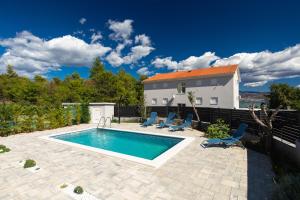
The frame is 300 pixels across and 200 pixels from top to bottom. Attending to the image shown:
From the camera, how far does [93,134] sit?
1300 cm

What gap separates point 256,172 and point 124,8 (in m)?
16.7

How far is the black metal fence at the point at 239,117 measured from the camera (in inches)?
246

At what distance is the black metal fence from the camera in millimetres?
6251

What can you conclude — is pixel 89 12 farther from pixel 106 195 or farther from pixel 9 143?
pixel 106 195

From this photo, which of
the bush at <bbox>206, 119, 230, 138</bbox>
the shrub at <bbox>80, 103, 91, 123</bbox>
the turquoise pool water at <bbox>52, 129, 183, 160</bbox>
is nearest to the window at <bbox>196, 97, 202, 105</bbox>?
the bush at <bbox>206, 119, 230, 138</bbox>

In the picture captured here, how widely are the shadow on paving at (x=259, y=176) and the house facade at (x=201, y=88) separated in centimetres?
1582

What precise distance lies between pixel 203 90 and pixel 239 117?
1334 centimetres

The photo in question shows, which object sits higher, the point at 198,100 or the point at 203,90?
the point at 203,90

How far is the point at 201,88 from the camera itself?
920 inches

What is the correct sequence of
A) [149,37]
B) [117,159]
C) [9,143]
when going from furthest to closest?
[149,37] < [9,143] < [117,159]

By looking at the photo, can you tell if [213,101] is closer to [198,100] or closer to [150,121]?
[198,100]

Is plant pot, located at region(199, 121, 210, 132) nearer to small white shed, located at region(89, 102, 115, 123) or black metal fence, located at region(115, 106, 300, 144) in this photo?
black metal fence, located at region(115, 106, 300, 144)

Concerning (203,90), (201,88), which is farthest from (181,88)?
(203,90)

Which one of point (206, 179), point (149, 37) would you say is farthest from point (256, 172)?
point (149, 37)
